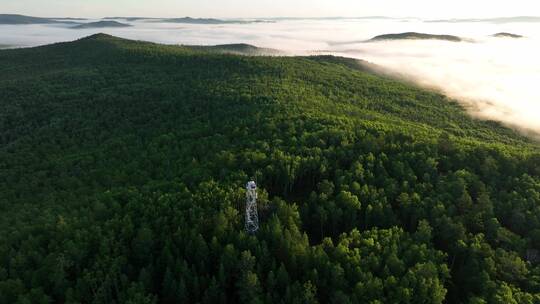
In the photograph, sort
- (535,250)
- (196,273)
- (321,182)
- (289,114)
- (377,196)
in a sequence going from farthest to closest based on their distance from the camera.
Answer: (289,114) → (321,182) → (377,196) → (535,250) → (196,273)

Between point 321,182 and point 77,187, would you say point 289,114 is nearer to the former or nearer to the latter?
point 321,182

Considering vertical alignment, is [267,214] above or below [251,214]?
below

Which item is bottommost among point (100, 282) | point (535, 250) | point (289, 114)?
point (535, 250)

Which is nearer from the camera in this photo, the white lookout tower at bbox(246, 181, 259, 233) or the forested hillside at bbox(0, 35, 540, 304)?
the forested hillside at bbox(0, 35, 540, 304)

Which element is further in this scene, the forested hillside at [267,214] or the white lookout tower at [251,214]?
the white lookout tower at [251,214]

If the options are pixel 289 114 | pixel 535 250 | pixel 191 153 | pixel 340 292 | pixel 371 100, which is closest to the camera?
pixel 340 292

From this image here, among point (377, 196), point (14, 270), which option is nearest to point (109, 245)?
point (14, 270)

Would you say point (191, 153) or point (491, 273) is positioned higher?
point (191, 153)

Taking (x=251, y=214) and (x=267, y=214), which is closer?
(x=251, y=214)
